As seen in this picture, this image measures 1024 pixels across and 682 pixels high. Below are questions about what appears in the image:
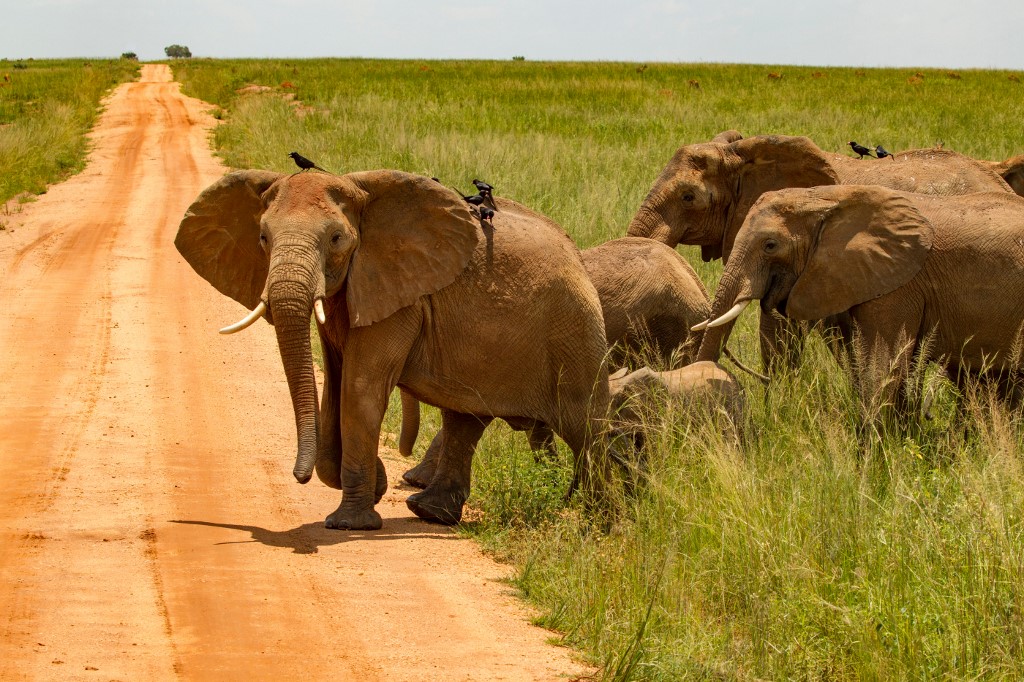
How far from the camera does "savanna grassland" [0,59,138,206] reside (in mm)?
20906

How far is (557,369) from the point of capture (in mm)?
7426

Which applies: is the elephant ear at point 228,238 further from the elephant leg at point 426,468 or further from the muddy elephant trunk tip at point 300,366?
the elephant leg at point 426,468

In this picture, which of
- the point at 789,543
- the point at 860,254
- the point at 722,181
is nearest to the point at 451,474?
the point at 789,543

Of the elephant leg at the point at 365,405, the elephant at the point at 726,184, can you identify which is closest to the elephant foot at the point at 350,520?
the elephant leg at the point at 365,405

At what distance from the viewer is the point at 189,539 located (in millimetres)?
6438

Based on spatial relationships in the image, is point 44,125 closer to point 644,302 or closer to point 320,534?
point 644,302

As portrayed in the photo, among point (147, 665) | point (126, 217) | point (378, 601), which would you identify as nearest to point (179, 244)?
point (378, 601)

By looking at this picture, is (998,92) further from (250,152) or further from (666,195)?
(666,195)

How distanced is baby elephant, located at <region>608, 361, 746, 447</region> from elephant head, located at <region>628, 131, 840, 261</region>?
8.65 ft

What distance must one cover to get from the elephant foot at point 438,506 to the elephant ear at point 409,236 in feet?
3.62

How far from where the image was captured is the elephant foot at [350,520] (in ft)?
22.8

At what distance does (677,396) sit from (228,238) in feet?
8.61

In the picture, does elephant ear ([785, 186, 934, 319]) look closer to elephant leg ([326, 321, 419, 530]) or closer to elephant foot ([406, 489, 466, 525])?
elephant foot ([406, 489, 466, 525])

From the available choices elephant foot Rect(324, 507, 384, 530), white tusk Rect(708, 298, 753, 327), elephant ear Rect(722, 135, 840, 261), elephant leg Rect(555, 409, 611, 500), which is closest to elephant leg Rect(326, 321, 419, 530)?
elephant foot Rect(324, 507, 384, 530)
